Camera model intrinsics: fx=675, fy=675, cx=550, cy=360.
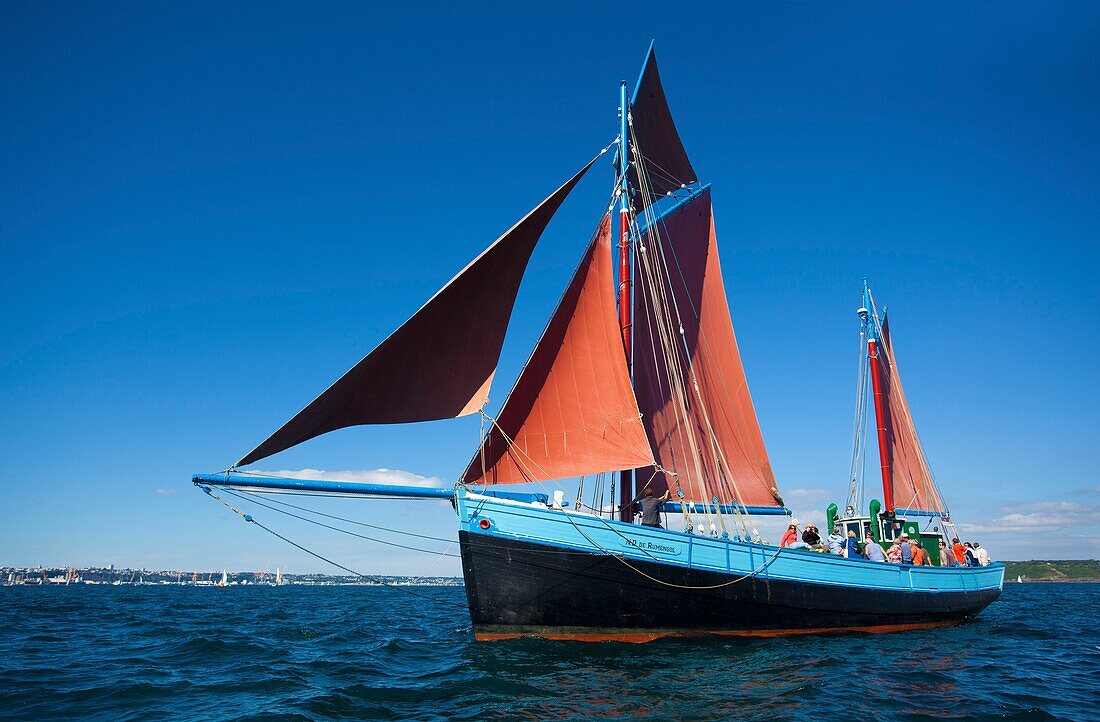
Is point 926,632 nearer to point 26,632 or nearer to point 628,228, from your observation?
point 628,228

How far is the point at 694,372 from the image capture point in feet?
76.9

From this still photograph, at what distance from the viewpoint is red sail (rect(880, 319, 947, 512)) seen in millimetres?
30328

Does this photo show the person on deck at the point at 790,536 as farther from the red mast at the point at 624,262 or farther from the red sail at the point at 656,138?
the red sail at the point at 656,138

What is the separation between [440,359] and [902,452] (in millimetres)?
24461

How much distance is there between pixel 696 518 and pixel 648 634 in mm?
3779

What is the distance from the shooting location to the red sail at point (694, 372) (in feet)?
69.8

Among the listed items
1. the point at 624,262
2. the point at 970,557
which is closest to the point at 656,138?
the point at 624,262

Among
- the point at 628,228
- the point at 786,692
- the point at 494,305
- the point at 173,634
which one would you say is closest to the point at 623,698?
the point at 786,692

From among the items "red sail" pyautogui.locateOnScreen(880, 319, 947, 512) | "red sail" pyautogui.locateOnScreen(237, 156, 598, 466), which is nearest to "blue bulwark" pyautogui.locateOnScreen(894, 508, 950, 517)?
"red sail" pyautogui.locateOnScreen(880, 319, 947, 512)

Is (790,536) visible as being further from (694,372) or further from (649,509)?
(694,372)

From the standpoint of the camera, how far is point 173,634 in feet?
68.5

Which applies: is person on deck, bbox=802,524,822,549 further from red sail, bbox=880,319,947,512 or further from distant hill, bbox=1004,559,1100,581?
distant hill, bbox=1004,559,1100,581

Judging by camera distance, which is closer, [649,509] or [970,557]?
[649,509]

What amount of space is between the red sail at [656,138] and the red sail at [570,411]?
7377 mm
